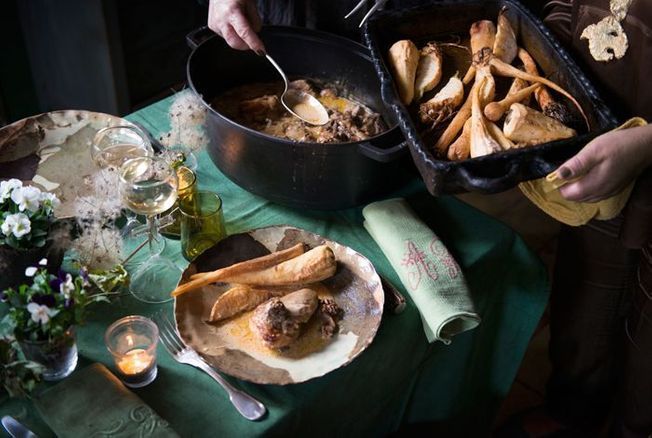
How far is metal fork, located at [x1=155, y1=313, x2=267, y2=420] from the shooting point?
0.95 meters

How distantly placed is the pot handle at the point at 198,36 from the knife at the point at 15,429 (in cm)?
82

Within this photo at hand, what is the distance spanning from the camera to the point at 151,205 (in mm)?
1070

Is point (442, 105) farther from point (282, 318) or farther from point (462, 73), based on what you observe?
point (282, 318)

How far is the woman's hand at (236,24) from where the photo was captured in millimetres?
1328

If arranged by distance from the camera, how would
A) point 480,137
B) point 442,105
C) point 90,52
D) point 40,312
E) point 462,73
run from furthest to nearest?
point 90,52
point 462,73
point 442,105
point 480,137
point 40,312

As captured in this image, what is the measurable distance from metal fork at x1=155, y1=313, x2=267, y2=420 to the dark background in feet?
4.71

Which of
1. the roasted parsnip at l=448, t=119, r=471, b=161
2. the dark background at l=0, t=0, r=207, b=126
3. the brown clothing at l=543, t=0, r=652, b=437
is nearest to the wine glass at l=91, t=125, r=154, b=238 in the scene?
the roasted parsnip at l=448, t=119, r=471, b=161

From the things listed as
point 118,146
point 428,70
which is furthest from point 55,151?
point 428,70

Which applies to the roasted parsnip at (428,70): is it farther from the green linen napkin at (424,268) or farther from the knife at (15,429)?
the knife at (15,429)

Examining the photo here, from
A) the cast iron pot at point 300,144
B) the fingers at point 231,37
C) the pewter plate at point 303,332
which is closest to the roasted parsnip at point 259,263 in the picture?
the pewter plate at point 303,332

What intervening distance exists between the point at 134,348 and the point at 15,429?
0.19 m

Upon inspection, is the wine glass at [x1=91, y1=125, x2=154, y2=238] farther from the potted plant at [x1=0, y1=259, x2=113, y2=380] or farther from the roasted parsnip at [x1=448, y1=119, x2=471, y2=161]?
the roasted parsnip at [x1=448, y1=119, x2=471, y2=161]

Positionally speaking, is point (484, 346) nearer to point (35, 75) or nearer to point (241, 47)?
point (241, 47)

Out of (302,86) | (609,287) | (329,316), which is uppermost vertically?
(302,86)
